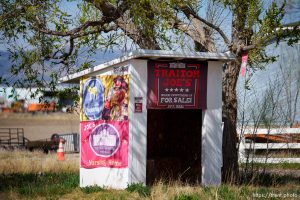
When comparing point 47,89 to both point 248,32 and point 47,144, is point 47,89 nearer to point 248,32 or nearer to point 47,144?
point 248,32

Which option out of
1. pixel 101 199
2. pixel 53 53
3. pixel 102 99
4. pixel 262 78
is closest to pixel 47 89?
pixel 53 53

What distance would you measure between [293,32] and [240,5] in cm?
143

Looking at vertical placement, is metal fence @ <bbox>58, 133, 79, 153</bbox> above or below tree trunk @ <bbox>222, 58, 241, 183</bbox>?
below

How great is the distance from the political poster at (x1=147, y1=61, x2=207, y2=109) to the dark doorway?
166 centimetres

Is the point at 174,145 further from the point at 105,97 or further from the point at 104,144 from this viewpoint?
the point at 105,97

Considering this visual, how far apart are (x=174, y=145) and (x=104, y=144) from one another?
3.49 m

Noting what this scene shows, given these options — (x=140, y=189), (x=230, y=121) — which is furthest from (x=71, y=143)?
(x=140, y=189)

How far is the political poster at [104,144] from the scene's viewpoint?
11805 mm

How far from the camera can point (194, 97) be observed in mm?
12367

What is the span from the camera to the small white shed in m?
11.8

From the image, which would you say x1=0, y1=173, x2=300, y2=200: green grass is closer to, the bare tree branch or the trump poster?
the trump poster

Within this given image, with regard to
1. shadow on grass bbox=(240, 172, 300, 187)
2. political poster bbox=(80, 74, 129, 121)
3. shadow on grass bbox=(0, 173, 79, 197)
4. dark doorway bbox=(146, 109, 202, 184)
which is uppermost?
political poster bbox=(80, 74, 129, 121)

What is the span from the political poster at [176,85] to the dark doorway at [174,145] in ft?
5.44

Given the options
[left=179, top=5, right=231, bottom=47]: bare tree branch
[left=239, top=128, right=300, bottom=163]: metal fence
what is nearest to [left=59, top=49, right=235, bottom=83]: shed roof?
[left=179, top=5, right=231, bottom=47]: bare tree branch
